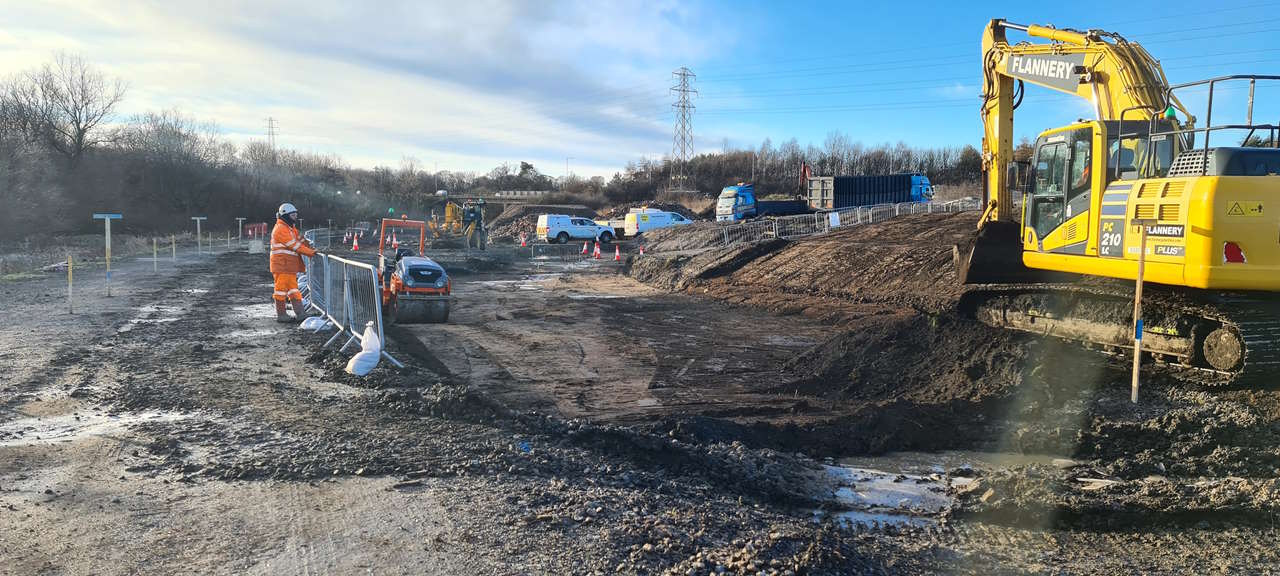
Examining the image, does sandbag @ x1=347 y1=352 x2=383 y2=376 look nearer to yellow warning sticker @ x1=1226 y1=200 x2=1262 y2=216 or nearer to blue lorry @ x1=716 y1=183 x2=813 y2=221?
yellow warning sticker @ x1=1226 y1=200 x2=1262 y2=216

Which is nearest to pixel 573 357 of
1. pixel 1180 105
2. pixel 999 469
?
pixel 999 469

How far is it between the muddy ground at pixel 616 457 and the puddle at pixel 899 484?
0.03m

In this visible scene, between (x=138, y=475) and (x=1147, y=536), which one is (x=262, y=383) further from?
(x=1147, y=536)

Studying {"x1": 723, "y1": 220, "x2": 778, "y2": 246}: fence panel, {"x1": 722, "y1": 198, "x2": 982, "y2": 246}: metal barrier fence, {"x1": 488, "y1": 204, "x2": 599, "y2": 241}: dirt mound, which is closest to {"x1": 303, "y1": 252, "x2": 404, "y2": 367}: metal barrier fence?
{"x1": 722, "y1": 198, "x2": 982, "y2": 246}: metal barrier fence

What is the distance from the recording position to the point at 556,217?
1567 inches

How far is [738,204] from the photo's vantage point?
3881cm

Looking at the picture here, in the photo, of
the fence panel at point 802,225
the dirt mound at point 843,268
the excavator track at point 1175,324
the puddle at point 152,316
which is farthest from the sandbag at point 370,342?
the fence panel at point 802,225

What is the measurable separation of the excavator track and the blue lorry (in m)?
27.9

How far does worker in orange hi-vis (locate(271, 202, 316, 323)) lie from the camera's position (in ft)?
39.0

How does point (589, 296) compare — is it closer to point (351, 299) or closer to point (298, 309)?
point (298, 309)

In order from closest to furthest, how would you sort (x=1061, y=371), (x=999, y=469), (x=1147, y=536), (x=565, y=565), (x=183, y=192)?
(x=565, y=565)
(x=1147, y=536)
(x=999, y=469)
(x=1061, y=371)
(x=183, y=192)

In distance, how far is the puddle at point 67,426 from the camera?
603 cm

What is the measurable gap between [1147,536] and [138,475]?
6.57m

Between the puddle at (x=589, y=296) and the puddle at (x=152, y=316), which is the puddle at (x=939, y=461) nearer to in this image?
the puddle at (x=152, y=316)
